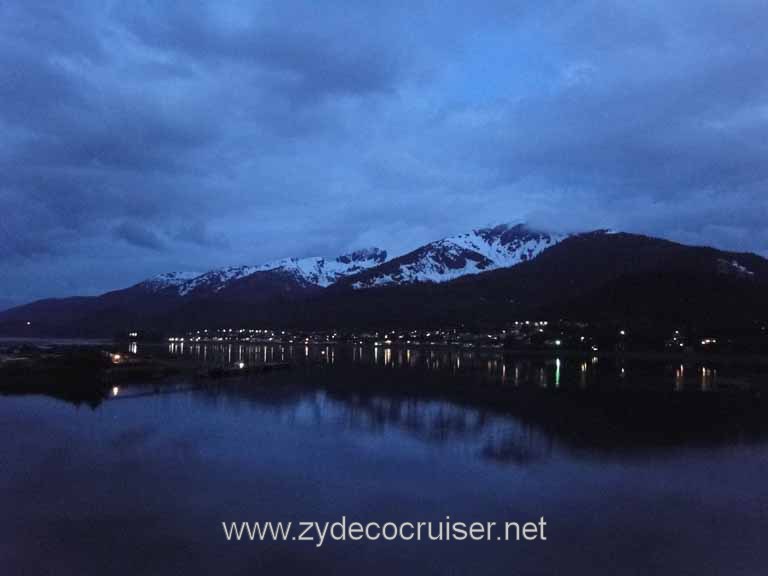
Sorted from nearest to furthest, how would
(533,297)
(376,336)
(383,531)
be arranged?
1. (383,531)
2. (376,336)
3. (533,297)

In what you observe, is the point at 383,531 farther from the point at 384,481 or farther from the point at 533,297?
the point at 533,297

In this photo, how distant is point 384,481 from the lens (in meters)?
14.0

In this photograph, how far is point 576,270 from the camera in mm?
165000

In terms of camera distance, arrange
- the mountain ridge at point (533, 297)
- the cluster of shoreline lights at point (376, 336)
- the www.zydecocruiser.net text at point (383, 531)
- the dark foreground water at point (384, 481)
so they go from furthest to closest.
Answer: the cluster of shoreline lights at point (376, 336) → the mountain ridge at point (533, 297) → the www.zydecocruiser.net text at point (383, 531) → the dark foreground water at point (384, 481)

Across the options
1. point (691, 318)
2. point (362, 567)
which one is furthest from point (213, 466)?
point (691, 318)

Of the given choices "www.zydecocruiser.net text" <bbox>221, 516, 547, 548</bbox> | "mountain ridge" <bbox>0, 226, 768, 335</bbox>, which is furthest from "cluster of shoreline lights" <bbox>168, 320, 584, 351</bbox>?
"www.zydecocruiser.net text" <bbox>221, 516, 547, 548</bbox>

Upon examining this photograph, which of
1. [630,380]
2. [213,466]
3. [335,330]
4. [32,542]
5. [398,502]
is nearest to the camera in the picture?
[32,542]

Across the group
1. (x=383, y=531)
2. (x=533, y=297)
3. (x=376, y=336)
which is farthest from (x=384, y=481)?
(x=533, y=297)

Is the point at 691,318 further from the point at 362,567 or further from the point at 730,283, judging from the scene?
the point at 362,567

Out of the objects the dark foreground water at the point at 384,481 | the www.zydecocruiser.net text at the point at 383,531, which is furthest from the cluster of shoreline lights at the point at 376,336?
the www.zydecocruiser.net text at the point at 383,531

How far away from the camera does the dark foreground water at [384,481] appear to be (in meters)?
9.76

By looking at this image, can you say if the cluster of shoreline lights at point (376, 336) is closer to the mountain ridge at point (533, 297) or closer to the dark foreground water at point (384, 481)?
the mountain ridge at point (533, 297)

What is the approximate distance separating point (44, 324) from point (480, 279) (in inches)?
4577

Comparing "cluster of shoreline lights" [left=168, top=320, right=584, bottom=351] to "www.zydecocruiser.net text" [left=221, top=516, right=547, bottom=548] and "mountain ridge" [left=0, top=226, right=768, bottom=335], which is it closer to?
"mountain ridge" [left=0, top=226, right=768, bottom=335]
